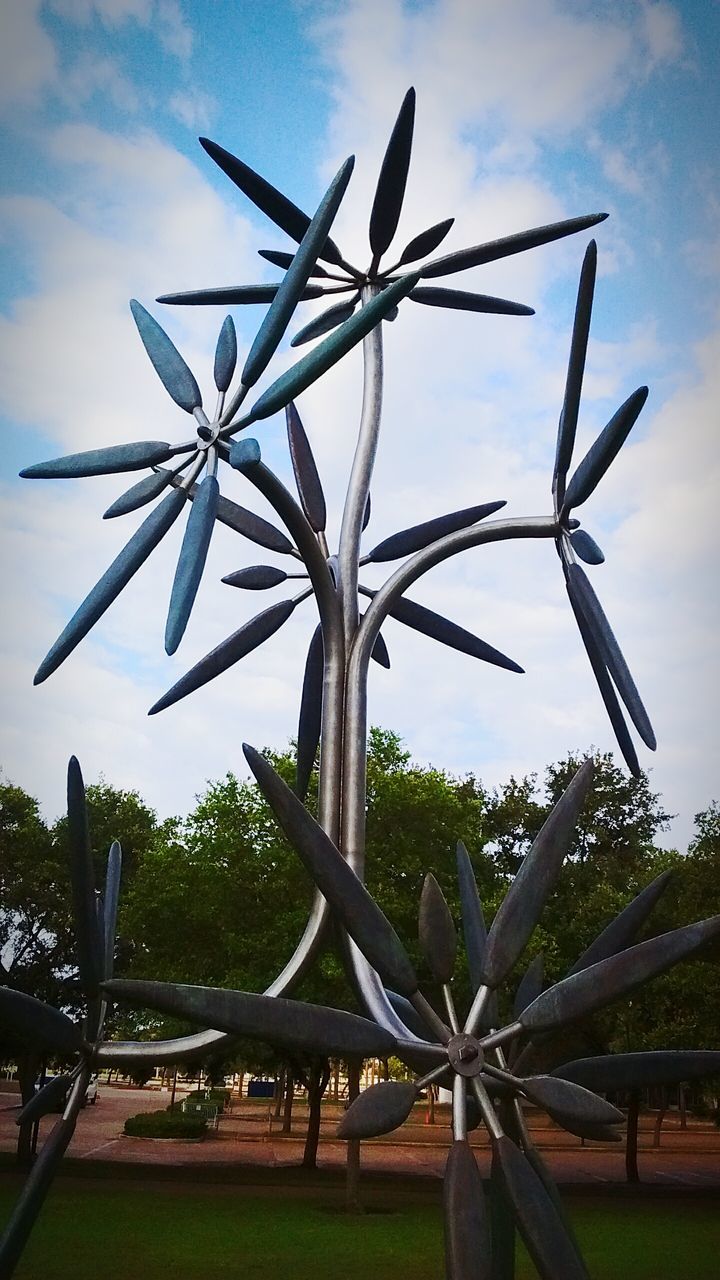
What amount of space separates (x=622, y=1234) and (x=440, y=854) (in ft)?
24.0

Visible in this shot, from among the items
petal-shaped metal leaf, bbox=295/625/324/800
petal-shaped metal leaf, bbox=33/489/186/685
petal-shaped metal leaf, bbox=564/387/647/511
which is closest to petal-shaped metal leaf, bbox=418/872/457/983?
petal-shaped metal leaf, bbox=33/489/186/685

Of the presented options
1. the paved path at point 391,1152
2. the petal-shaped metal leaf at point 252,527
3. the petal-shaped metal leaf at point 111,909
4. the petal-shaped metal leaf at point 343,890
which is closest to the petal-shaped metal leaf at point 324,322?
the petal-shaped metal leaf at point 252,527

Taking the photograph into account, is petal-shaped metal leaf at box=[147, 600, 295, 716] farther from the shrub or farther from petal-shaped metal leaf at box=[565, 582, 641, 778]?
the shrub

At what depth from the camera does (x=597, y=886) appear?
2662 cm

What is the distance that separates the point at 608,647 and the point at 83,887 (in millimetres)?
3828

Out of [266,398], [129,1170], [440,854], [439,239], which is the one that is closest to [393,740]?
[440,854]

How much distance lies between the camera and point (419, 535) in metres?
8.00

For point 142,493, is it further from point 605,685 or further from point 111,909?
point 605,685

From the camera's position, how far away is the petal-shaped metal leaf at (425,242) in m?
8.41

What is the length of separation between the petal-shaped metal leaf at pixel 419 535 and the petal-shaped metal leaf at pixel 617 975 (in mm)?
4321

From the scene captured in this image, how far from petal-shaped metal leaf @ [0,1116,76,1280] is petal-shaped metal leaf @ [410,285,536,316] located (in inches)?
280

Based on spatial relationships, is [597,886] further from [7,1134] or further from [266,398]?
[266,398]

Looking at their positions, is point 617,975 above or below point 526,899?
below

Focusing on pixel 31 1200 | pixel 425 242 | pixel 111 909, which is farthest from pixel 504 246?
pixel 31 1200
